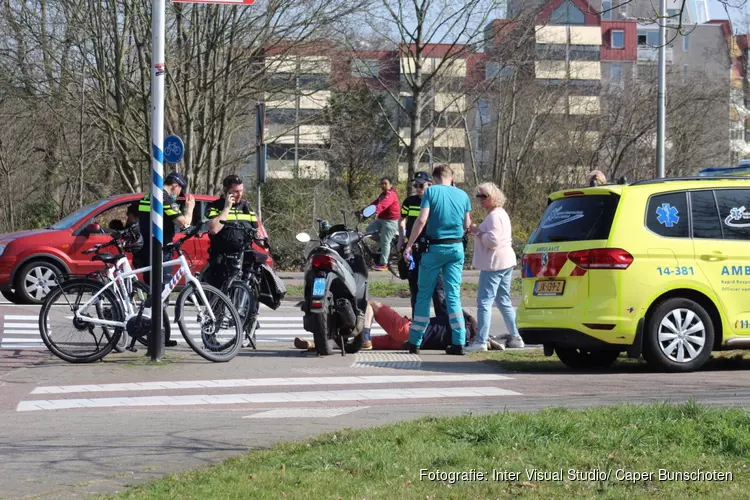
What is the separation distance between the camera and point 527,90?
41.2m

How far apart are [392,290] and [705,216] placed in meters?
9.89

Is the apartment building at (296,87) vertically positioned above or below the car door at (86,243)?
above

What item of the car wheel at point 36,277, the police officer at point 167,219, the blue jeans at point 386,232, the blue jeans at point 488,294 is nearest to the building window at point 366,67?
the blue jeans at point 386,232

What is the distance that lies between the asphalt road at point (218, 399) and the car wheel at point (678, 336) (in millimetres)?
224

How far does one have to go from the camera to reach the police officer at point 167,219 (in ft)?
38.1

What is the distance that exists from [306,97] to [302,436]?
21330 millimetres

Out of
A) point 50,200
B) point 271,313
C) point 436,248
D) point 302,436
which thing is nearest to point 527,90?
point 50,200

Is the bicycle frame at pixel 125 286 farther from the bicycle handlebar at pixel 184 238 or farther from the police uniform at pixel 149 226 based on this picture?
the police uniform at pixel 149 226

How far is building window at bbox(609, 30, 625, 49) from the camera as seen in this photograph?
77500mm

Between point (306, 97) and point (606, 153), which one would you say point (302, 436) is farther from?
point (606, 153)

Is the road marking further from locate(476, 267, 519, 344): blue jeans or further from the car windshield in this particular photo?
the car windshield

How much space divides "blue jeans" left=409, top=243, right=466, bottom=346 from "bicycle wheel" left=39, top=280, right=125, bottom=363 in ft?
9.94

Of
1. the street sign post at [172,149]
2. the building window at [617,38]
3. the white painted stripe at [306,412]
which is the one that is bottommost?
the white painted stripe at [306,412]

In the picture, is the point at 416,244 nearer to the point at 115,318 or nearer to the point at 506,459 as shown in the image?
the point at 115,318
